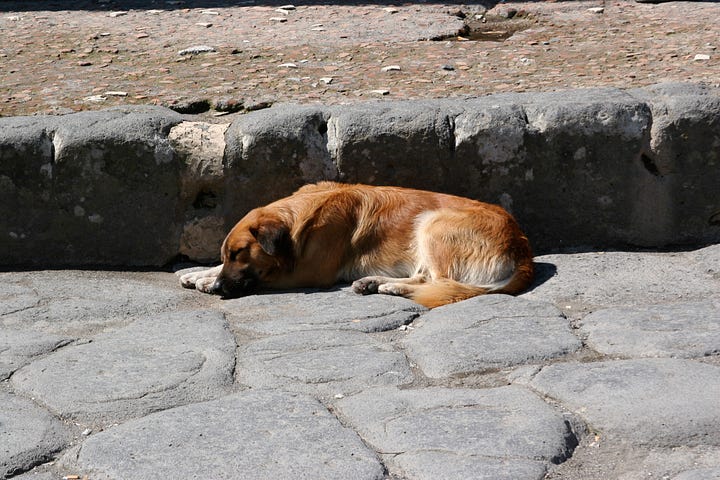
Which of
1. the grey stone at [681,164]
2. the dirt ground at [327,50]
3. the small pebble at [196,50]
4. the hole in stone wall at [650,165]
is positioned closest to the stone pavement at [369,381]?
the grey stone at [681,164]

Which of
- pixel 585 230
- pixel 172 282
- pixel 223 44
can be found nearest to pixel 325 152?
pixel 172 282

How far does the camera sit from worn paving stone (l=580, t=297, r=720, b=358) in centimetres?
411

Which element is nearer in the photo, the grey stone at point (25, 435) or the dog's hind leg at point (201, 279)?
the grey stone at point (25, 435)

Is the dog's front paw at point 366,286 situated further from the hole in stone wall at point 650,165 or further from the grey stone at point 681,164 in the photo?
the hole in stone wall at point 650,165

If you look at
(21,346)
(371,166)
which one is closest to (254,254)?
(371,166)

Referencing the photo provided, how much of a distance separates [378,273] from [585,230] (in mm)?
1216

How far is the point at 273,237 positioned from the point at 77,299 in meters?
1.05

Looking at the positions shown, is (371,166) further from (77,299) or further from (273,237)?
(77,299)

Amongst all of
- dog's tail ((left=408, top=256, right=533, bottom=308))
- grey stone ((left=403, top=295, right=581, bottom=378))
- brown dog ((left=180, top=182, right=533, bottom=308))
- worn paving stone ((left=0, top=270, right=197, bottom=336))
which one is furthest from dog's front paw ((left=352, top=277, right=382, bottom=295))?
worn paving stone ((left=0, top=270, right=197, bottom=336))

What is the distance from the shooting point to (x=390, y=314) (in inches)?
191

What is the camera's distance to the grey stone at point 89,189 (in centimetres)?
563

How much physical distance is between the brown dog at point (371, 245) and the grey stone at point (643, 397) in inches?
52.4

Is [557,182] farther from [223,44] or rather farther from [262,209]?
[223,44]

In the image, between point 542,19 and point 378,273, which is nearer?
point 378,273
